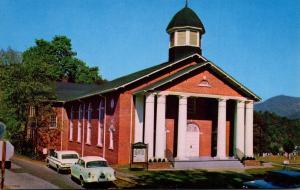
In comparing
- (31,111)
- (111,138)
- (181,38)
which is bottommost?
(111,138)

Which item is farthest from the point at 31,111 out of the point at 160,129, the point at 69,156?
the point at 160,129

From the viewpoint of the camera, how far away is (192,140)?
1457 inches

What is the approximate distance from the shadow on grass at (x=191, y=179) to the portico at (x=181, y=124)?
11.5 ft

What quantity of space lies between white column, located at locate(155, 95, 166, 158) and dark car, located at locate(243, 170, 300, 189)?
40.7ft

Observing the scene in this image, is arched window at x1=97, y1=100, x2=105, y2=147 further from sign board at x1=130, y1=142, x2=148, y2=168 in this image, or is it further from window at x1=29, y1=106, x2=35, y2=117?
window at x1=29, y1=106, x2=35, y2=117

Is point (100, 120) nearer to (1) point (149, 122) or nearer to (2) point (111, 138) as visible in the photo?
(2) point (111, 138)

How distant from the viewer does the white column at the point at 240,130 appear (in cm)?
3559

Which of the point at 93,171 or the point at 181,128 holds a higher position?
the point at 181,128

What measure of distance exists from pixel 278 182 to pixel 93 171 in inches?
390

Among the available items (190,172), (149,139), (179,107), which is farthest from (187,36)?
(190,172)

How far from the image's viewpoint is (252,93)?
3606 cm

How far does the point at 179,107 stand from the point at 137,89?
401 centimetres

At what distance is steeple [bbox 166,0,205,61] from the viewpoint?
3944cm

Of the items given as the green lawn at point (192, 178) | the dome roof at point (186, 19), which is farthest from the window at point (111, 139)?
the dome roof at point (186, 19)
